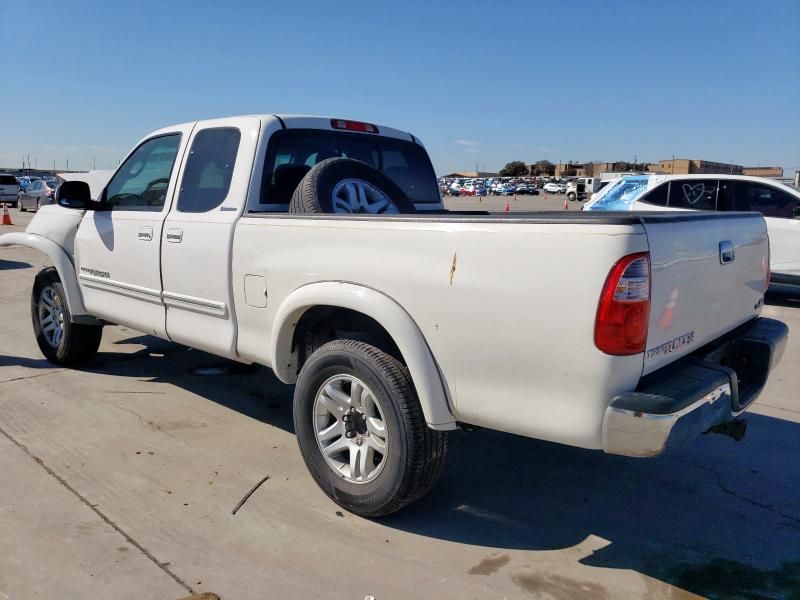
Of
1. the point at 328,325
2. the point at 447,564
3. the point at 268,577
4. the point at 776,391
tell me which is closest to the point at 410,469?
the point at 447,564

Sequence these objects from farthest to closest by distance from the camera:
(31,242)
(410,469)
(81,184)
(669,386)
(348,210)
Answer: (31,242) → (81,184) → (348,210) → (410,469) → (669,386)

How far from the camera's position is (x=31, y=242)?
217 inches

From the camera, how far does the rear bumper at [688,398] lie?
250cm

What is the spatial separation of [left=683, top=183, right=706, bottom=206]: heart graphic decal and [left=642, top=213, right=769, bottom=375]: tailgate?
6426mm

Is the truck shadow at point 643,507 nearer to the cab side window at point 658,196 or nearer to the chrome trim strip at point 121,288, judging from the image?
the chrome trim strip at point 121,288

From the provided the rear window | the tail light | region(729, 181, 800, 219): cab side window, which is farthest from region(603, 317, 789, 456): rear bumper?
region(729, 181, 800, 219): cab side window

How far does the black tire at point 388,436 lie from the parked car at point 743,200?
727 centimetres

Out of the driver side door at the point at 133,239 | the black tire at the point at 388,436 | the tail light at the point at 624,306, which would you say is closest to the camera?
the tail light at the point at 624,306

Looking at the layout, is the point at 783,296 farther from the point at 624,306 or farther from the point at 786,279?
the point at 624,306

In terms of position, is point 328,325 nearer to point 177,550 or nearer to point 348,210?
point 348,210

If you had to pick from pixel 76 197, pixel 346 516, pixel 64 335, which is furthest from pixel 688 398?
pixel 64 335

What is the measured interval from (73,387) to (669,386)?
439 cm

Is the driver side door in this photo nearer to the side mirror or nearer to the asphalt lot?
the side mirror

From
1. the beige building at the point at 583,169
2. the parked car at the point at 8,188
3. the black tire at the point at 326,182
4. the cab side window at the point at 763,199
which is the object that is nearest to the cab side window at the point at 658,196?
the cab side window at the point at 763,199
